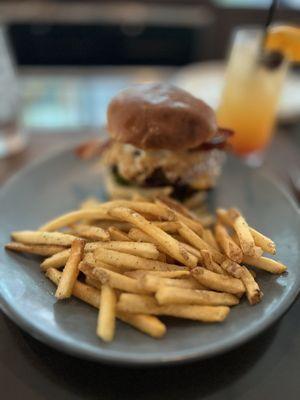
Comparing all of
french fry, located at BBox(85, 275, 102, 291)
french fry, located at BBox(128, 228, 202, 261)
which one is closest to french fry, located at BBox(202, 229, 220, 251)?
french fry, located at BBox(128, 228, 202, 261)

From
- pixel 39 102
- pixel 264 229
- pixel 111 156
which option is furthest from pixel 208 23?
pixel 264 229

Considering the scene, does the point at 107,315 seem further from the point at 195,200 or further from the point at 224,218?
the point at 195,200

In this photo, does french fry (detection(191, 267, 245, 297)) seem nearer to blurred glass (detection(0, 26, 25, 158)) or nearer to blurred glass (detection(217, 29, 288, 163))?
blurred glass (detection(217, 29, 288, 163))

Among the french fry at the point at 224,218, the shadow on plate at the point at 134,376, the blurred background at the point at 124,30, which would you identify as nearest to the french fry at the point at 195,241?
the french fry at the point at 224,218

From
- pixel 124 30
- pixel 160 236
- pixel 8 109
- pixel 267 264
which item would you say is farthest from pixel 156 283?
pixel 124 30

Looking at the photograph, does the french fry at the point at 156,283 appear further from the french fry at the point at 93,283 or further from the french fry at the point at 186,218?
the french fry at the point at 186,218

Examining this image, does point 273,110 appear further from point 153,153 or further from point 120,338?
point 120,338

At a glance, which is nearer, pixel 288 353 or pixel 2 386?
pixel 2 386
